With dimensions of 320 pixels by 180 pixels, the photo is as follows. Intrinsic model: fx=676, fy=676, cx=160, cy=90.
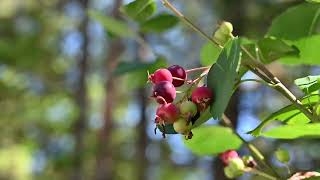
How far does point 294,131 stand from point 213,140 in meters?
0.24

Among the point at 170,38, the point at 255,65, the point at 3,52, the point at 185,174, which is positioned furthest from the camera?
the point at 185,174

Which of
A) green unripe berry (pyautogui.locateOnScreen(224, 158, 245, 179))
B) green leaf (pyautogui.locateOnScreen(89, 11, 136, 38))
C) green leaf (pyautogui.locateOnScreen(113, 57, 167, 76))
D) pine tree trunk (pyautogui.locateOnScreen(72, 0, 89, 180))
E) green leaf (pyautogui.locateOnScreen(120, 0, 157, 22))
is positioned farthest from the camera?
pine tree trunk (pyautogui.locateOnScreen(72, 0, 89, 180))

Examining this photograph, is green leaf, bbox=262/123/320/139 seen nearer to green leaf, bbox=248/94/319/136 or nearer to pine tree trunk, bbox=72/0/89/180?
green leaf, bbox=248/94/319/136

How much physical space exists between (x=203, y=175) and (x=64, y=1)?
3652mm

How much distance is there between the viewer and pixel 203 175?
11.1 meters

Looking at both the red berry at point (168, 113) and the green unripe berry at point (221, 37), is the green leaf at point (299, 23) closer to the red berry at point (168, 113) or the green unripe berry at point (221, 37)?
the green unripe berry at point (221, 37)

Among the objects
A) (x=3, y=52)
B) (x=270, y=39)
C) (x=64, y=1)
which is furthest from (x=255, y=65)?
(x=64, y=1)

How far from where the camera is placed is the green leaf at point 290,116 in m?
0.82

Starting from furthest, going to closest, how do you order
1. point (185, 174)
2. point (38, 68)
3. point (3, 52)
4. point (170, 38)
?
point (185, 174), point (38, 68), point (3, 52), point (170, 38)

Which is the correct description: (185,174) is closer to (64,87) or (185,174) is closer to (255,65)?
(64,87)

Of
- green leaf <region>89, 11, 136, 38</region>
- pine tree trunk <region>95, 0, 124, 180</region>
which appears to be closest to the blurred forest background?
pine tree trunk <region>95, 0, 124, 180</region>

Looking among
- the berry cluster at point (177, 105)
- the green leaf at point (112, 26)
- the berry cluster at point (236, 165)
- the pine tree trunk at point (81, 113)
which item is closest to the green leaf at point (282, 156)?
the berry cluster at point (236, 165)

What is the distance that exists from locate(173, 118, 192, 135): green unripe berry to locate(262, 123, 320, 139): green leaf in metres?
0.13

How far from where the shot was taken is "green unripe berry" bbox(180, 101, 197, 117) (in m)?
0.75
